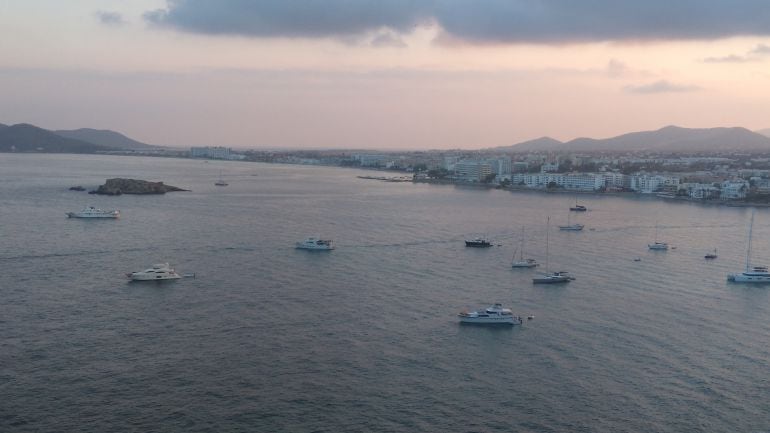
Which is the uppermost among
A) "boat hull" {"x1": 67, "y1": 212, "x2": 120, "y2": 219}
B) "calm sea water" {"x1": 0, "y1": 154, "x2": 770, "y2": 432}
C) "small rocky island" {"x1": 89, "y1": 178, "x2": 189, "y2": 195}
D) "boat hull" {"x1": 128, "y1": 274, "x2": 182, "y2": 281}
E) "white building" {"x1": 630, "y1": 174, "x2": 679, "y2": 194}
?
"white building" {"x1": 630, "y1": 174, "x2": 679, "y2": 194}

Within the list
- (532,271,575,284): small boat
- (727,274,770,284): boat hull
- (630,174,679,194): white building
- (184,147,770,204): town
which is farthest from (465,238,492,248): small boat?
(630,174,679,194): white building

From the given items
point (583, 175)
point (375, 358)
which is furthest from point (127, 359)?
point (583, 175)

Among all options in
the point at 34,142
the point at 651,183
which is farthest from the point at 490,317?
the point at 34,142

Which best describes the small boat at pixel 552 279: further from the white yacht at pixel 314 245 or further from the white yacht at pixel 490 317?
the white yacht at pixel 314 245

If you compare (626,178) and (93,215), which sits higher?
(626,178)

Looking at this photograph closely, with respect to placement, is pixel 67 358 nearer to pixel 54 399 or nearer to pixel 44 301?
pixel 54 399

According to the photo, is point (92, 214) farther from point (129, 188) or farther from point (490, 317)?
point (490, 317)

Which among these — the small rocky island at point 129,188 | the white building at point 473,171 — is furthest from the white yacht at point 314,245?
the white building at point 473,171

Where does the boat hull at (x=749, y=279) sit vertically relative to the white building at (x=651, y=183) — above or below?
below

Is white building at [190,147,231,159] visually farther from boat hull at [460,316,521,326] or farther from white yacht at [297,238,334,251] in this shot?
boat hull at [460,316,521,326]
